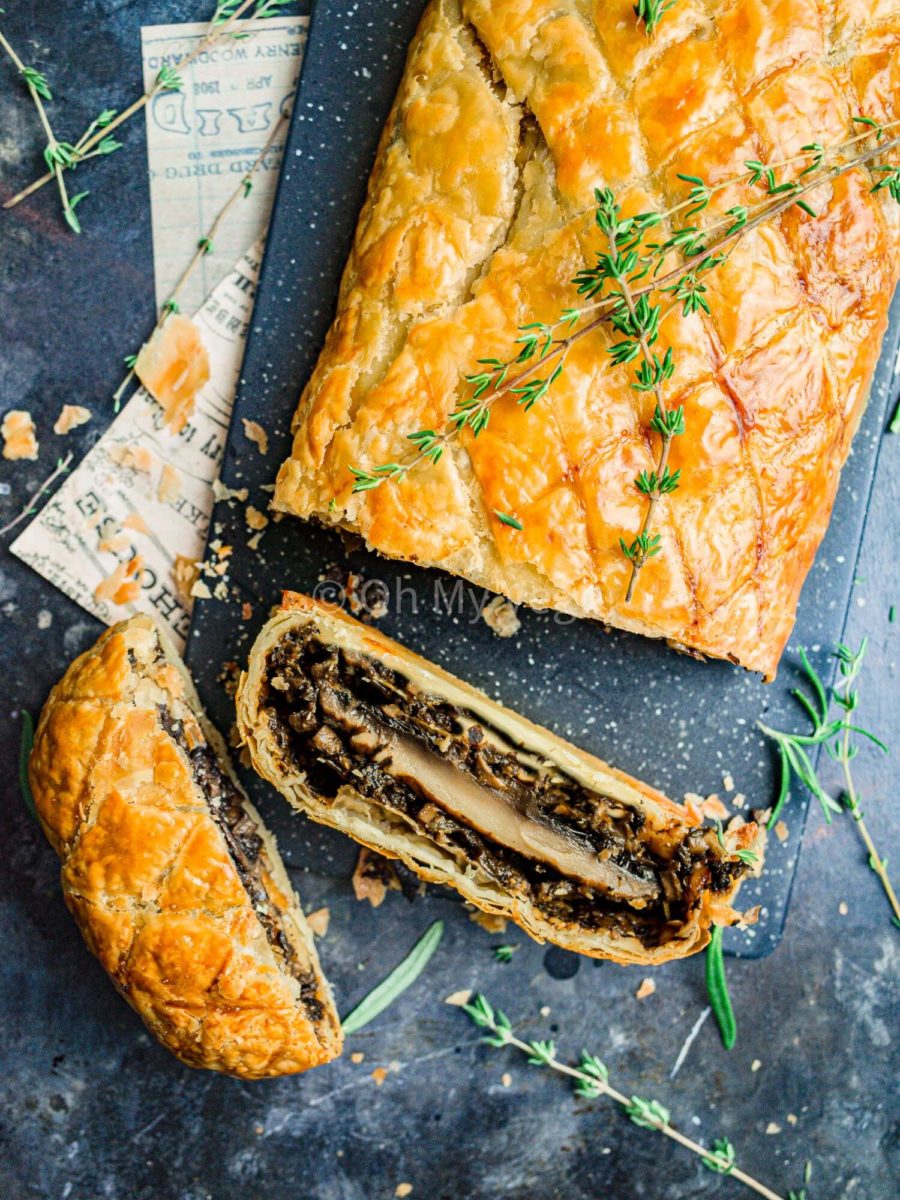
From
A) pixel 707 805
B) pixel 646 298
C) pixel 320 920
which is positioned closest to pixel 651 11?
pixel 646 298

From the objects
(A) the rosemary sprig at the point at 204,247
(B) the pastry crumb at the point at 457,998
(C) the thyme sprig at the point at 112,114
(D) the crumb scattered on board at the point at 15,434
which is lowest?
(B) the pastry crumb at the point at 457,998

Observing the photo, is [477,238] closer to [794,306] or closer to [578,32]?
[578,32]

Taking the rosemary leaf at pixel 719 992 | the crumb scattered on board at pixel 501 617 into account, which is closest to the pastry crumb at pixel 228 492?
the crumb scattered on board at pixel 501 617

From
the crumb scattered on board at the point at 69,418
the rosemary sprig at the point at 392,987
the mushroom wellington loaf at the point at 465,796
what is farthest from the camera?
the rosemary sprig at the point at 392,987

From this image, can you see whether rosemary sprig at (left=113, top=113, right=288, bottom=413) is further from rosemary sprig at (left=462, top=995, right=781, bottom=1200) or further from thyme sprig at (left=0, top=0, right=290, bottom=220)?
rosemary sprig at (left=462, top=995, right=781, bottom=1200)

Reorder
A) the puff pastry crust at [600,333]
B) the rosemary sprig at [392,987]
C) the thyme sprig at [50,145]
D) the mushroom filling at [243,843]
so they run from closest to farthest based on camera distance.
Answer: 1. the puff pastry crust at [600,333]
2. the mushroom filling at [243,843]
3. the thyme sprig at [50,145]
4. the rosemary sprig at [392,987]

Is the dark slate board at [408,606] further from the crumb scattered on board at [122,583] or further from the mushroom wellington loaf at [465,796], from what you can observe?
the mushroom wellington loaf at [465,796]

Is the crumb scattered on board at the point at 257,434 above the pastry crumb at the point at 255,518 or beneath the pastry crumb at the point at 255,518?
above

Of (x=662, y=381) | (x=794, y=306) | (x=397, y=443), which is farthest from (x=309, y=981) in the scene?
(x=794, y=306)
